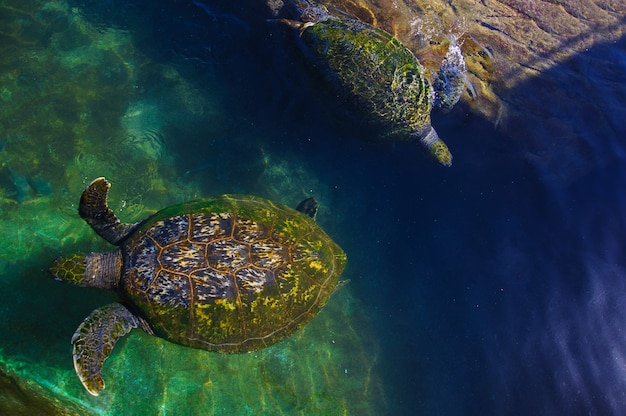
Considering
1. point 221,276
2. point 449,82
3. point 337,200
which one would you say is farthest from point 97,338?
point 449,82

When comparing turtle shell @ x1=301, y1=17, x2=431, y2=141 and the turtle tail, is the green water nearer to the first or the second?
turtle shell @ x1=301, y1=17, x2=431, y2=141

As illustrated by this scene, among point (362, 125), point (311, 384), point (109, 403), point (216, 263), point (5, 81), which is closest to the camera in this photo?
point (216, 263)

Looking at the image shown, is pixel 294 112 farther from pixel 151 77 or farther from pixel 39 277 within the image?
pixel 39 277

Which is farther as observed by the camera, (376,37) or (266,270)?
(376,37)

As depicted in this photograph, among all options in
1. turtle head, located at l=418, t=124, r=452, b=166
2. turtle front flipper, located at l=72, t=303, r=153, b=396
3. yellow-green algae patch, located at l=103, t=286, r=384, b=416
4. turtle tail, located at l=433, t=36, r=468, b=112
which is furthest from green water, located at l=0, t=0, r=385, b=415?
turtle tail, located at l=433, t=36, r=468, b=112

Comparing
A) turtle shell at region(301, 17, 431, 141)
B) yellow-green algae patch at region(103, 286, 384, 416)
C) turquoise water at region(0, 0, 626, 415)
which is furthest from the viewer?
turtle shell at region(301, 17, 431, 141)

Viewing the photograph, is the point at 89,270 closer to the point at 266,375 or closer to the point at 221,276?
the point at 221,276

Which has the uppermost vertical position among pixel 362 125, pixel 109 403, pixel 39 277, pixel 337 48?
pixel 337 48

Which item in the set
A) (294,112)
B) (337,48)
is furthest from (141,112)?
(337,48)
